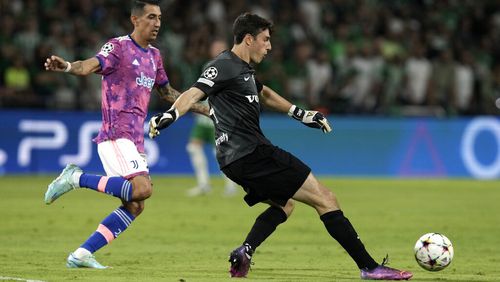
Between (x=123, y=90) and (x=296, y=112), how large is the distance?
Result: 167cm

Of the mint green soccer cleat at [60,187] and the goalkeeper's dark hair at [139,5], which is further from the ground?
the goalkeeper's dark hair at [139,5]

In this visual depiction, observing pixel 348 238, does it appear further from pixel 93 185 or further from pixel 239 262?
pixel 93 185

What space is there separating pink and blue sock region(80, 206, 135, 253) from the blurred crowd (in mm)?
13214

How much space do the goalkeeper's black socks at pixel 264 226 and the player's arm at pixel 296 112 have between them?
2.90 feet

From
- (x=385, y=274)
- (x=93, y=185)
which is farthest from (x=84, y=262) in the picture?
(x=385, y=274)

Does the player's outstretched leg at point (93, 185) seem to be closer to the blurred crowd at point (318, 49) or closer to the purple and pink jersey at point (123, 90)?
the purple and pink jersey at point (123, 90)

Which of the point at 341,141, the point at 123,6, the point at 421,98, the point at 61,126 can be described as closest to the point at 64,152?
the point at 61,126

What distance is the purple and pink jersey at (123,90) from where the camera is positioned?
33.2ft

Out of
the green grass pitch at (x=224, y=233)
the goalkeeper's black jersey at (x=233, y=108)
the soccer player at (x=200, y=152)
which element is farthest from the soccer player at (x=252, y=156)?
the soccer player at (x=200, y=152)

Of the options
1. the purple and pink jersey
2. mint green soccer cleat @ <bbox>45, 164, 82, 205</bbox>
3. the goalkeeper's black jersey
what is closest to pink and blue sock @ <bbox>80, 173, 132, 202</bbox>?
mint green soccer cleat @ <bbox>45, 164, 82, 205</bbox>

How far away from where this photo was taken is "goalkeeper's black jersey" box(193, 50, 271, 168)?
962 cm

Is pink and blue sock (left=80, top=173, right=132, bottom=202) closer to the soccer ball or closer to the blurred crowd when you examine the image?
the soccer ball

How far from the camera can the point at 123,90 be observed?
10164mm

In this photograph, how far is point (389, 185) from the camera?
77.2 ft
